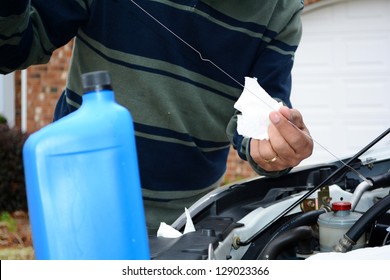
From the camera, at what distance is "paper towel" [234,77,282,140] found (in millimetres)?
1568

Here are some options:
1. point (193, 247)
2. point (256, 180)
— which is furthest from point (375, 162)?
point (193, 247)

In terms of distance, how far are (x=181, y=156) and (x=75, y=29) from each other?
55 cm

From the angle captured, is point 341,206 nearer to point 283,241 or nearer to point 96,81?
point 283,241

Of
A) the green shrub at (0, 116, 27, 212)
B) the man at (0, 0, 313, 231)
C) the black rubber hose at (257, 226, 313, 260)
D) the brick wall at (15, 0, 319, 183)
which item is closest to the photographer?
the black rubber hose at (257, 226, 313, 260)

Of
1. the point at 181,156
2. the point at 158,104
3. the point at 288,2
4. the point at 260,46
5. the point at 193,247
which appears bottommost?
the point at 193,247

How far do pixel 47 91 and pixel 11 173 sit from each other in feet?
4.78

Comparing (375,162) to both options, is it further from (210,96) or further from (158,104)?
(158,104)

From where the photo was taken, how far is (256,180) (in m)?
2.15

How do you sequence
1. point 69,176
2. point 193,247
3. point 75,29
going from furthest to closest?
point 75,29 → point 193,247 → point 69,176

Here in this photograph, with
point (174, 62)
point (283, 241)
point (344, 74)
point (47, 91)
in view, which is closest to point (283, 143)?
point (283, 241)

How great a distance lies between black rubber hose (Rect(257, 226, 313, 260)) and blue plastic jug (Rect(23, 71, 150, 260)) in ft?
2.21

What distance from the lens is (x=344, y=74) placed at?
23.4 ft

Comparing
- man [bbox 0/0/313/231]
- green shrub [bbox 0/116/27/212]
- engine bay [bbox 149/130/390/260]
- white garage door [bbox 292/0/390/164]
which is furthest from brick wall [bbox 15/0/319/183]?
engine bay [bbox 149/130/390/260]

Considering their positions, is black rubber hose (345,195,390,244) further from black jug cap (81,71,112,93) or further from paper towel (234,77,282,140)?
black jug cap (81,71,112,93)
